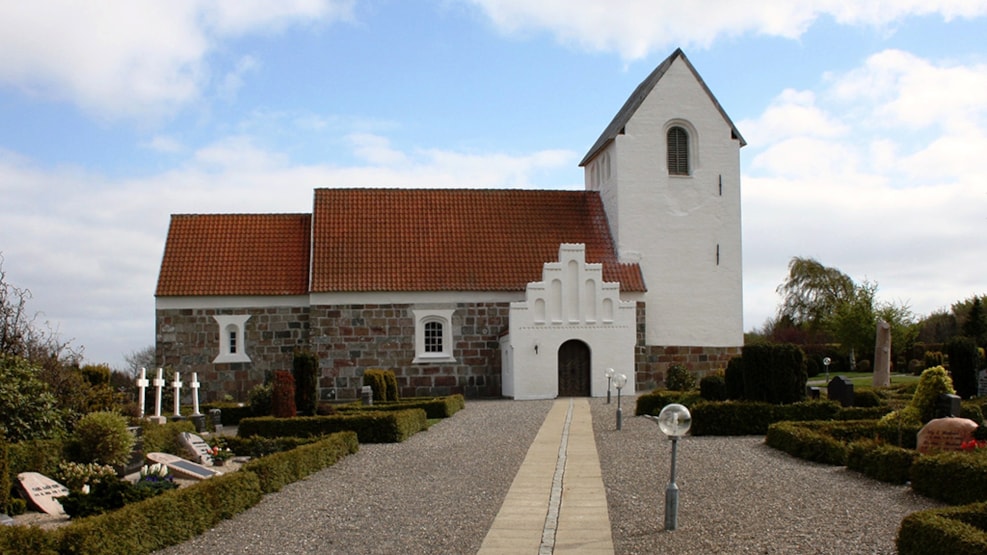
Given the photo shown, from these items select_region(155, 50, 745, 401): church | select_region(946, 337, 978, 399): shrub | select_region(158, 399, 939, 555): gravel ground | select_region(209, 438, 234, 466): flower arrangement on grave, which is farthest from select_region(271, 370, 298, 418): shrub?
select_region(946, 337, 978, 399): shrub

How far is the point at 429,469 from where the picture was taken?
11.9 m

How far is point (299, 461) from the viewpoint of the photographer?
11.1 m

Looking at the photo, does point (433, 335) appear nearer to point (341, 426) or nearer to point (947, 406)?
point (341, 426)

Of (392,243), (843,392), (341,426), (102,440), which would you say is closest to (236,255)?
(392,243)

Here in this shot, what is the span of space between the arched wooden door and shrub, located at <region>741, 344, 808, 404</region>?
9.76 metres

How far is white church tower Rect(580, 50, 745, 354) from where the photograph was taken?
27.6m

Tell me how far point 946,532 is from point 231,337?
894 inches

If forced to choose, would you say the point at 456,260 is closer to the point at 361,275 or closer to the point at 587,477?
the point at 361,275

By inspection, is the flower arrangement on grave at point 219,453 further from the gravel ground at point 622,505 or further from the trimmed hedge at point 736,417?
the trimmed hedge at point 736,417

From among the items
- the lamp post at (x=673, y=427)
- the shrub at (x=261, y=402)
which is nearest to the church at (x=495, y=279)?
the shrub at (x=261, y=402)

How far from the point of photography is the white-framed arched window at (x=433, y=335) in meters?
26.3

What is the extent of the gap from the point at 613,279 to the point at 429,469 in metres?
15.9

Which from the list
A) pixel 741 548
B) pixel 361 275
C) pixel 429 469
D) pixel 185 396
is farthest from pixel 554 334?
pixel 741 548

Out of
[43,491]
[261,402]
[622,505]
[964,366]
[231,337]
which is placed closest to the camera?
[622,505]
